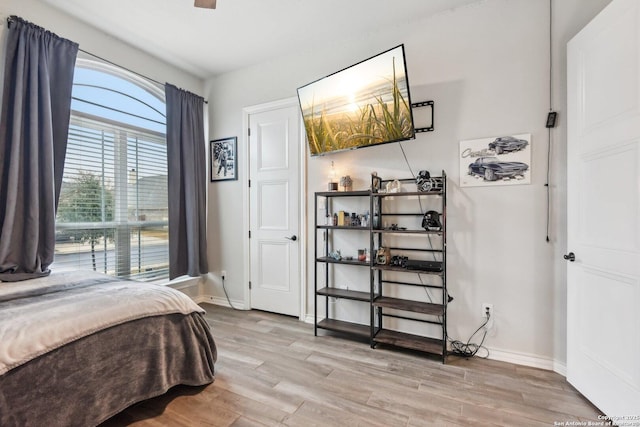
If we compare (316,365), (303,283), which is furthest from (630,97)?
(303,283)

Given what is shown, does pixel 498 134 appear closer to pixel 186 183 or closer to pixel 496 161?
pixel 496 161

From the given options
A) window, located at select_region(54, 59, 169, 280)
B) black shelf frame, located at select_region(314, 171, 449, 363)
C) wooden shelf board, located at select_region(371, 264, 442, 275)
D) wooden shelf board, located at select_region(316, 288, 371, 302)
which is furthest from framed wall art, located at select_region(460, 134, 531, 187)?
window, located at select_region(54, 59, 169, 280)

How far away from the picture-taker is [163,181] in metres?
3.58

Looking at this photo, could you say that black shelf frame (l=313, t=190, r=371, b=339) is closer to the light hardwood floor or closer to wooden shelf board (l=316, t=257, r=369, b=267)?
wooden shelf board (l=316, t=257, r=369, b=267)

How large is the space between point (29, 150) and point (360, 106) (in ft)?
8.76

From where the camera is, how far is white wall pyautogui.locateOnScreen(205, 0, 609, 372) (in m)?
2.23

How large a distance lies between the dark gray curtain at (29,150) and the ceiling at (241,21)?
0.52 m

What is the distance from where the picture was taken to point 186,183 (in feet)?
11.6

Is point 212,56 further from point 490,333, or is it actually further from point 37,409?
point 490,333

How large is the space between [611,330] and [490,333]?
0.83 meters

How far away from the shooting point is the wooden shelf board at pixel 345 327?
2.71m

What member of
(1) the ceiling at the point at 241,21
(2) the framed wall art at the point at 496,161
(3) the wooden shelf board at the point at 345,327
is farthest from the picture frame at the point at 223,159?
(2) the framed wall art at the point at 496,161

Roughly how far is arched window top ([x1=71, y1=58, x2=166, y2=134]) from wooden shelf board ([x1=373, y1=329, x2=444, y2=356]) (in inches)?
131

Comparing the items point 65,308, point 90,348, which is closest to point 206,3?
point 65,308
